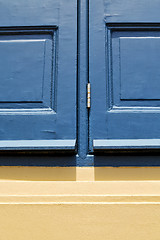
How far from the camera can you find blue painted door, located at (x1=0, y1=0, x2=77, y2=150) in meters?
1.24

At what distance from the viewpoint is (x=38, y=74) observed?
1307 mm

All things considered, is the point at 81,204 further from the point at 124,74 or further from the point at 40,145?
the point at 124,74

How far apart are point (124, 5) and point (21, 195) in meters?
1.05

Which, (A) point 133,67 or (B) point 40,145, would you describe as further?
(A) point 133,67

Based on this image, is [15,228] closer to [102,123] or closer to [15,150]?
[15,150]

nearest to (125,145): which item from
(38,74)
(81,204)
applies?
(81,204)

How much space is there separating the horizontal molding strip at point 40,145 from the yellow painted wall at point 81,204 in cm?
11

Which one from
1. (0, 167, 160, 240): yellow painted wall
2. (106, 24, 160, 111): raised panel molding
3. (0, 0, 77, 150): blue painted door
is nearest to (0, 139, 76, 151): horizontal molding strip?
(0, 0, 77, 150): blue painted door

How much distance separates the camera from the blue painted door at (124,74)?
1.23m

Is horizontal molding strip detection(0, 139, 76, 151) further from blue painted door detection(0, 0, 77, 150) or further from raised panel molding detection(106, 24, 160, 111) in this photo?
raised panel molding detection(106, 24, 160, 111)

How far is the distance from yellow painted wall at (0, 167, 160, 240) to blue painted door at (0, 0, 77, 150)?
0.16m

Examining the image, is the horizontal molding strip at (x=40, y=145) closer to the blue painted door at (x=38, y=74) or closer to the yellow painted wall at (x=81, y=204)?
the blue painted door at (x=38, y=74)

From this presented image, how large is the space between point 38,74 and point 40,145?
14.2 inches

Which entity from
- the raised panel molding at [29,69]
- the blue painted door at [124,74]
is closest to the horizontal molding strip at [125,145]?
the blue painted door at [124,74]
